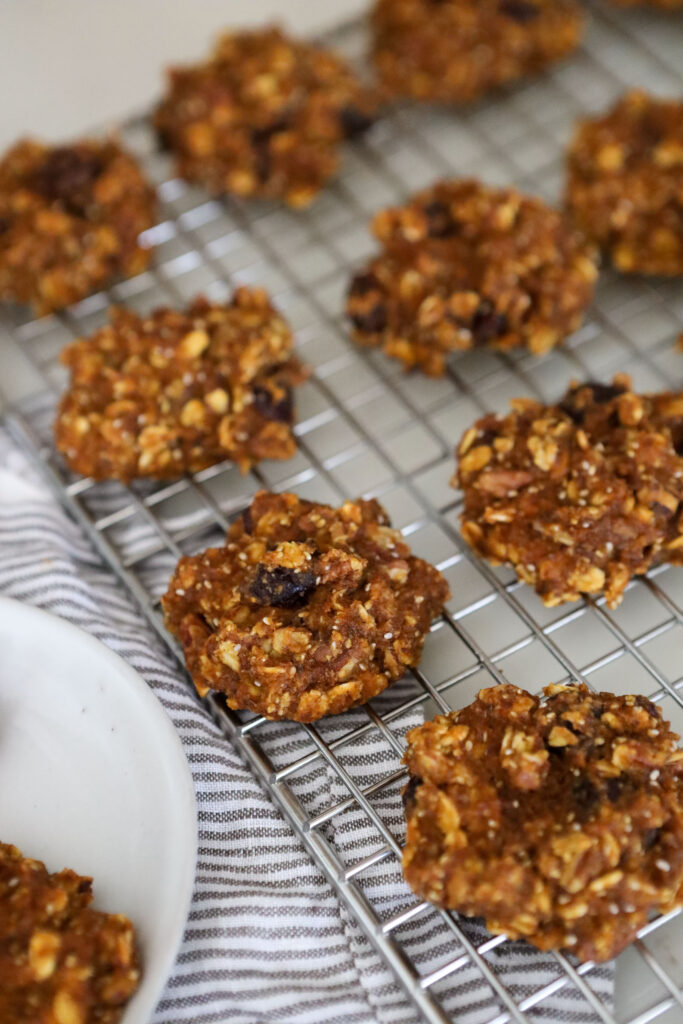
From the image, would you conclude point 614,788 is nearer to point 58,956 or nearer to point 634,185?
point 58,956

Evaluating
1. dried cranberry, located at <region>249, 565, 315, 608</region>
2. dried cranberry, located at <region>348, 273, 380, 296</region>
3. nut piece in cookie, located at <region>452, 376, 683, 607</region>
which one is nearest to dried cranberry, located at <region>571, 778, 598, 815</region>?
nut piece in cookie, located at <region>452, 376, 683, 607</region>

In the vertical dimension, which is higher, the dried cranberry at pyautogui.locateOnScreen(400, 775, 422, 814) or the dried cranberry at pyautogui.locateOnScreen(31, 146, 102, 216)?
the dried cranberry at pyautogui.locateOnScreen(31, 146, 102, 216)

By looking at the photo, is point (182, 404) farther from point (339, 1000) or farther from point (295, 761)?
point (339, 1000)

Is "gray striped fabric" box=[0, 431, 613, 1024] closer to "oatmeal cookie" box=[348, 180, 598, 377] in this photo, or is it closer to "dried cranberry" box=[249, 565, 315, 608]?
"dried cranberry" box=[249, 565, 315, 608]

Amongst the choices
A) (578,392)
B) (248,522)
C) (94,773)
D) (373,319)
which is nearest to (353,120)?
(373,319)

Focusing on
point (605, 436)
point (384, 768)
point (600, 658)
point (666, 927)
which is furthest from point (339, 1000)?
point (605, 436)

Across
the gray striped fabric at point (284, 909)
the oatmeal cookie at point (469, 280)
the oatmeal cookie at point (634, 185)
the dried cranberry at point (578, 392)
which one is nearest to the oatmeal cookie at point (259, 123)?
the oatmeal cookie at point (469, 280)
